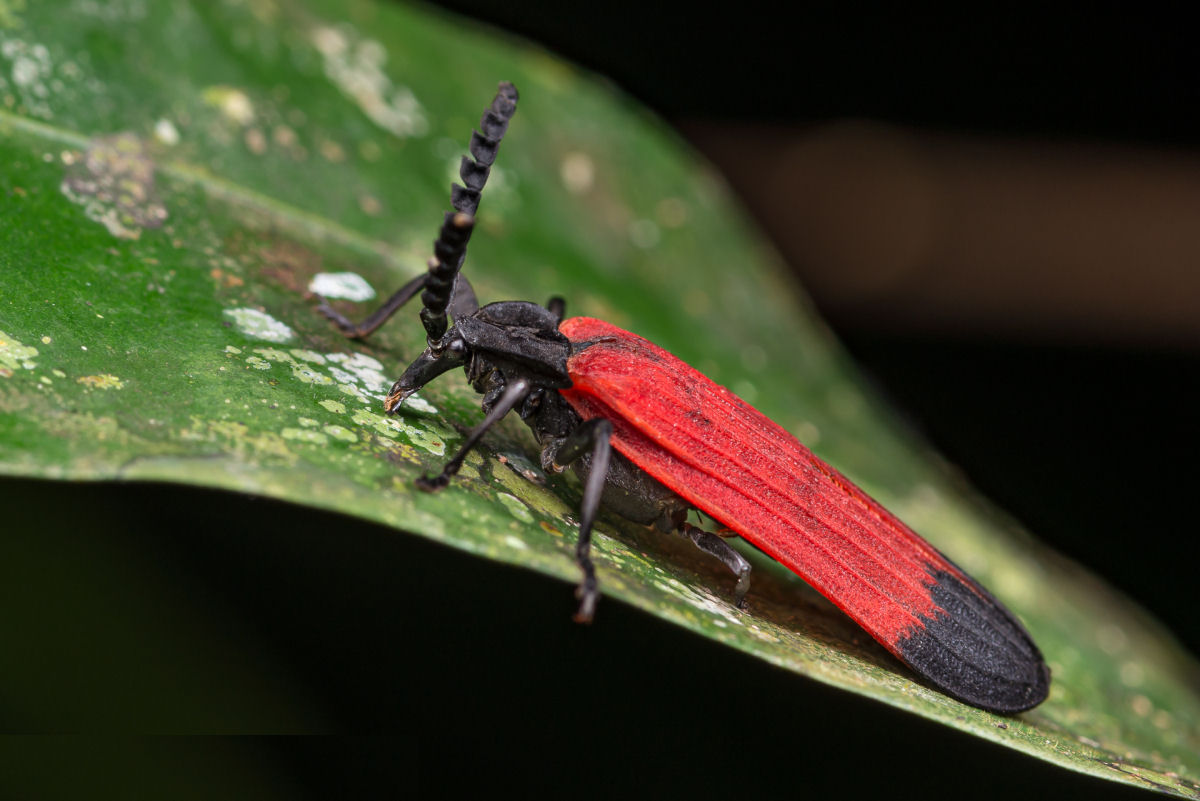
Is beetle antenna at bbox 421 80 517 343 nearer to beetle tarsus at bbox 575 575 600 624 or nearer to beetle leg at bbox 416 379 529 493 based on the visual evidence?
beetle leg at bbox 416 379 529 493

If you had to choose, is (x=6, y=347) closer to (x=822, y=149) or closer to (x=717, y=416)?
(x=717, y=416)

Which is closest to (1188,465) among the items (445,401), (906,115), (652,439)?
(906,115)

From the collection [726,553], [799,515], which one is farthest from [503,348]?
[799,515]

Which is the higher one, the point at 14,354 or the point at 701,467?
the point at 701,467

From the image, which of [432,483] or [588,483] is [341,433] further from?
[588,483]

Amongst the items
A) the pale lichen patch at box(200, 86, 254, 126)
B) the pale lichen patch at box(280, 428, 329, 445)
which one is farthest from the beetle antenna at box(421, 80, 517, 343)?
the pale lichen patch at box(200, 86, 254, 126)

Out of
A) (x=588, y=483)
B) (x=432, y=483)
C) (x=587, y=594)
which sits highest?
(x=588, y=483)

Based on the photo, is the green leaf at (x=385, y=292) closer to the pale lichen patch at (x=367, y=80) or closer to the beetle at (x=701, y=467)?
the pale lichen patch at (x=367, y=80)
